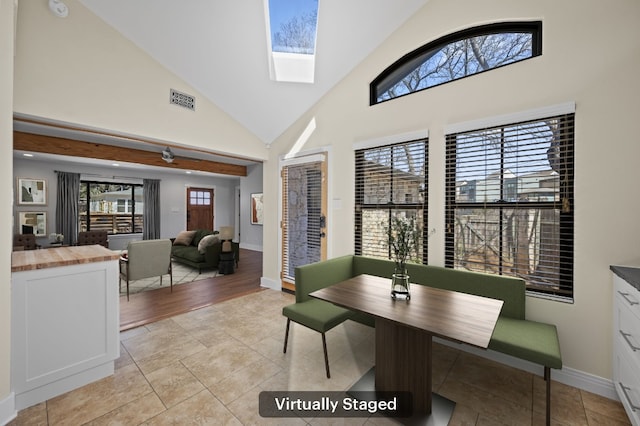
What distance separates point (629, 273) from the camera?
160 centimetres

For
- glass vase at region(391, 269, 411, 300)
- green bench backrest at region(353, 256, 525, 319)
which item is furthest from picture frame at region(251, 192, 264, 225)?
glass vase at region(391, 269, 411, 300)

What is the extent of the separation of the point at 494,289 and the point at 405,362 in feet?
3.50

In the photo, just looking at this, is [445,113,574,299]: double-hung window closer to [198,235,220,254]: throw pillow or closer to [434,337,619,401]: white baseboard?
[434,337,619,401]: white baseboard

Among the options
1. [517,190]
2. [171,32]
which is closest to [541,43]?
[517,190]

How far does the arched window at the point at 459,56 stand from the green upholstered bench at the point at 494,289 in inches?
73.6

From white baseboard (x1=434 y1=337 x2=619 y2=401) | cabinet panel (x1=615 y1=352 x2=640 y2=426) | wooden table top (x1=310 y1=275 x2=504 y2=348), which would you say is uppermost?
wooden table top (x1=310 y1=275 x2=504 y2=348)

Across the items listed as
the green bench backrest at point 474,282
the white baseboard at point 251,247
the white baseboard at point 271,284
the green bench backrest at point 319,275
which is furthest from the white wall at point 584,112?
the white baseboard at point 251,247

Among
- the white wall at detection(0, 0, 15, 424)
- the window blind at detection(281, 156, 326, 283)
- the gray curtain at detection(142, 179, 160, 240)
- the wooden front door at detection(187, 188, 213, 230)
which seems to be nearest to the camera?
the white wall at detection(0, 0, 15, 424)

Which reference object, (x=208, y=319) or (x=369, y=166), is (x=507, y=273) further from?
(x=208, y=319)

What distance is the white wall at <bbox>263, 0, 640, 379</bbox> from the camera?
1.76m

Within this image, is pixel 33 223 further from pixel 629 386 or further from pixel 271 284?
pixel 629 386

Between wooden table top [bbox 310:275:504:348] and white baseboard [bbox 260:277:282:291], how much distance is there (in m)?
2.28

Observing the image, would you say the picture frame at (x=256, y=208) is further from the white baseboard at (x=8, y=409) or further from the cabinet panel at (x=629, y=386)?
the cabinet panel at (x=629, y=386)

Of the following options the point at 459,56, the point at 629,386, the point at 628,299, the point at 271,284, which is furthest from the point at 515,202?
the point at 271,284
